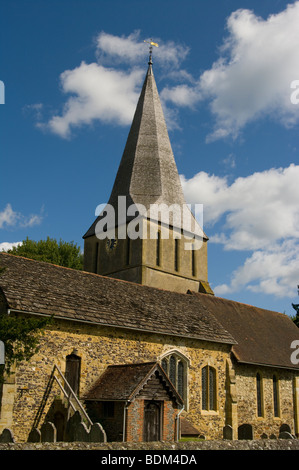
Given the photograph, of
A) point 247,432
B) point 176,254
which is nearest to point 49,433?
point 247,432

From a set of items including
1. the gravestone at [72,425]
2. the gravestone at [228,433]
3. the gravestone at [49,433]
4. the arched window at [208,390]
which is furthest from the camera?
the arched window at [208,390]

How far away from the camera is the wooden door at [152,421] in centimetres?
1689

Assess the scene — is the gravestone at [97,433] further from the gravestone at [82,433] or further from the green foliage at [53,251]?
the green foliage at [53,251]

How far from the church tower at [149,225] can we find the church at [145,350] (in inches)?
5.0

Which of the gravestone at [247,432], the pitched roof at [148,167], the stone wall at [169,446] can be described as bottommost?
the gravestone at [247,432]

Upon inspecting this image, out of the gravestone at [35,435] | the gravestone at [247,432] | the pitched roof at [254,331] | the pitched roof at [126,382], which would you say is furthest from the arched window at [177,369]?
the gravestone at [35,435]

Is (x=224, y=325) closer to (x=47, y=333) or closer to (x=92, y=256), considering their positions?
(x=47, y=333)

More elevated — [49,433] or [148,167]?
[148,167]

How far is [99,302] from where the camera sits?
20688mm

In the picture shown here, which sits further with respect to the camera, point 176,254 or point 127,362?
point 176,254

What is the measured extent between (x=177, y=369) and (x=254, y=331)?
28.7ft

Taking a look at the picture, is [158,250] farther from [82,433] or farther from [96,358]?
[82,433]

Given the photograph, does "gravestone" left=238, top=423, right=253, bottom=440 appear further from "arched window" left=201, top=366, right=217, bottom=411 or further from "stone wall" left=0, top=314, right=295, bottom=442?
"arched window" left=201, top=366, right=217, bottom=411

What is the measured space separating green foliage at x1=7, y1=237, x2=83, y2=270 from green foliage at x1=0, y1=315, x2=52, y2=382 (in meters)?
27.3
